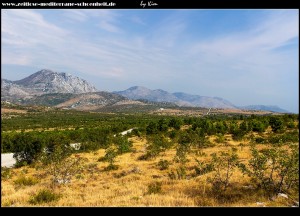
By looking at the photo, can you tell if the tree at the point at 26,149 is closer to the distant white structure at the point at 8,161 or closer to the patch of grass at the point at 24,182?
the distant white structure at the point at 8,161

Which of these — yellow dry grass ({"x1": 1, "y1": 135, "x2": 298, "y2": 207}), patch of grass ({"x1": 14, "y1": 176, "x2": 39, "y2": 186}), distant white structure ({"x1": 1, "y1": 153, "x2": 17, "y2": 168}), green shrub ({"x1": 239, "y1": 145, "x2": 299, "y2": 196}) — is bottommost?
distant white structure ({"x1": 1, "y1": 153, "x2": 17, "y2": 168})

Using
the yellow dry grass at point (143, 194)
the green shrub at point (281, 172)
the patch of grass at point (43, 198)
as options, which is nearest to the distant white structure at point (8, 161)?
the yellow dry grass at point (143, 194)

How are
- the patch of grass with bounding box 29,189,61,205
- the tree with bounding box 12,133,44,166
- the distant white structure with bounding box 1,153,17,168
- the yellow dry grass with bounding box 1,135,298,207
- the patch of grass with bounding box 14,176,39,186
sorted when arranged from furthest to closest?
the distant white structure with bounding box 1,153,17,168
the tree with bounding box 12,133,44,166
the patch of grass with bounding box 14,176,39,186
the patch of grass with bounding box 29,189,61,205
the yellow dry grass with bounding box 1,135,298,207

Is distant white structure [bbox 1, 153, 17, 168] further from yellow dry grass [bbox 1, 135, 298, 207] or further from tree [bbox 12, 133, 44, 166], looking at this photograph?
yellow dry grass [bbox 1, 135, 298, 207]

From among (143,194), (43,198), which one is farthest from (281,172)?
(43,198)

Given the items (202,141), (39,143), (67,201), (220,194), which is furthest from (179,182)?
(202,141)

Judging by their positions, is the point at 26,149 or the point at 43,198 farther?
the point at 26,149

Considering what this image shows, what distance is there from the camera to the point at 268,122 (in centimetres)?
5419

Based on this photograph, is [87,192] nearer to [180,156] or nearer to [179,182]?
[179,182]

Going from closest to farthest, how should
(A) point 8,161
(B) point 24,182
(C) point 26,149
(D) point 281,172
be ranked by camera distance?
(D) point 281,172 → (B) point 24,182 → (C) point 26,149 → (A) point 8,161

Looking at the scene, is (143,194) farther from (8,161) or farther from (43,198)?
(8,161)

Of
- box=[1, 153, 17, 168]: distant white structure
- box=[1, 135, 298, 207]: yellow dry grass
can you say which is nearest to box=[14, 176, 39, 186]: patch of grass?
box=[1, 135, 298, 207]: yellow dry grass

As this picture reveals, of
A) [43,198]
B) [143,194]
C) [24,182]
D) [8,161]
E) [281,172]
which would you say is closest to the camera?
[43,198]

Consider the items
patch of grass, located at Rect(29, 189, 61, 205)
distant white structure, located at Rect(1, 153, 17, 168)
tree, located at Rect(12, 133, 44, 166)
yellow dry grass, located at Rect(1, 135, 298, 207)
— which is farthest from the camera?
distant white structure, located at Rect(1, 153, 17, 168)
